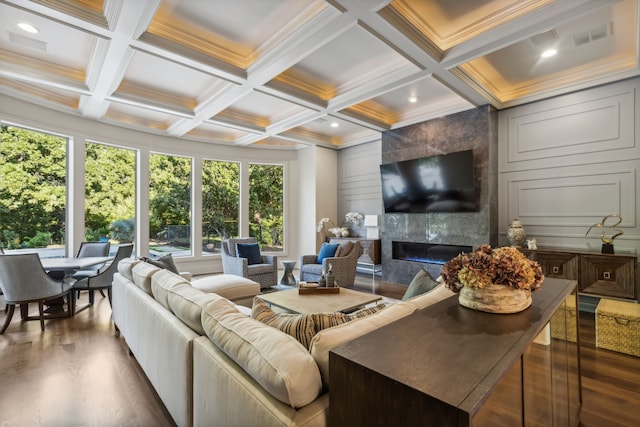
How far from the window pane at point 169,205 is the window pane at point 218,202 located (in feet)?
1.13

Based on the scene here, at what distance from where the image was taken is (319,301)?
303cm

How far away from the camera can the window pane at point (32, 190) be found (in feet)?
13.9

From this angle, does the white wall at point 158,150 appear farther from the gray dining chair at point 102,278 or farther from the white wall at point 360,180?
the gray dining chair at point 102,278

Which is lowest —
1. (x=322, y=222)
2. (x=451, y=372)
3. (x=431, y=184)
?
(x=451, y=372)

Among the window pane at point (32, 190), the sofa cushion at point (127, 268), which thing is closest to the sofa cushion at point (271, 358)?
the sofa cushion at point (127, 268)

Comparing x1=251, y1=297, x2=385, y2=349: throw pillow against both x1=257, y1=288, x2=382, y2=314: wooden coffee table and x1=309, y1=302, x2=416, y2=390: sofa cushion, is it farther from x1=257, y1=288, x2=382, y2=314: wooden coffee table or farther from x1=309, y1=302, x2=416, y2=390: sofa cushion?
x1=257, y1=288, x2=382, y2=314: wooden coffee table

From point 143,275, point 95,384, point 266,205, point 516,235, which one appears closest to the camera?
point 95,384

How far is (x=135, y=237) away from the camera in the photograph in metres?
5.72

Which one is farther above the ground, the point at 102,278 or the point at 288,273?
the point at 102,278

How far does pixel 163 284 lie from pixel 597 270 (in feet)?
14.5

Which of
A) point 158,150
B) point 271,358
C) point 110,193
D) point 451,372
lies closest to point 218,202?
point 158,150

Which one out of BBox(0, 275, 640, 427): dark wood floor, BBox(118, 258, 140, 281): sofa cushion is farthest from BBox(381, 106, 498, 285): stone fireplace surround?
BBox(118, 258, 140, 281): sofa cushion

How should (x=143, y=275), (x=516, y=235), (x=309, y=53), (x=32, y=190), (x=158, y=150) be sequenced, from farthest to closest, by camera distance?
(x=158, y=150), (x=32, y=190), (x=516, y=235), (x=309, y=53), (x=143, y=275)

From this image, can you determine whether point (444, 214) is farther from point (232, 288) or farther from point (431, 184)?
point (232, 288)
